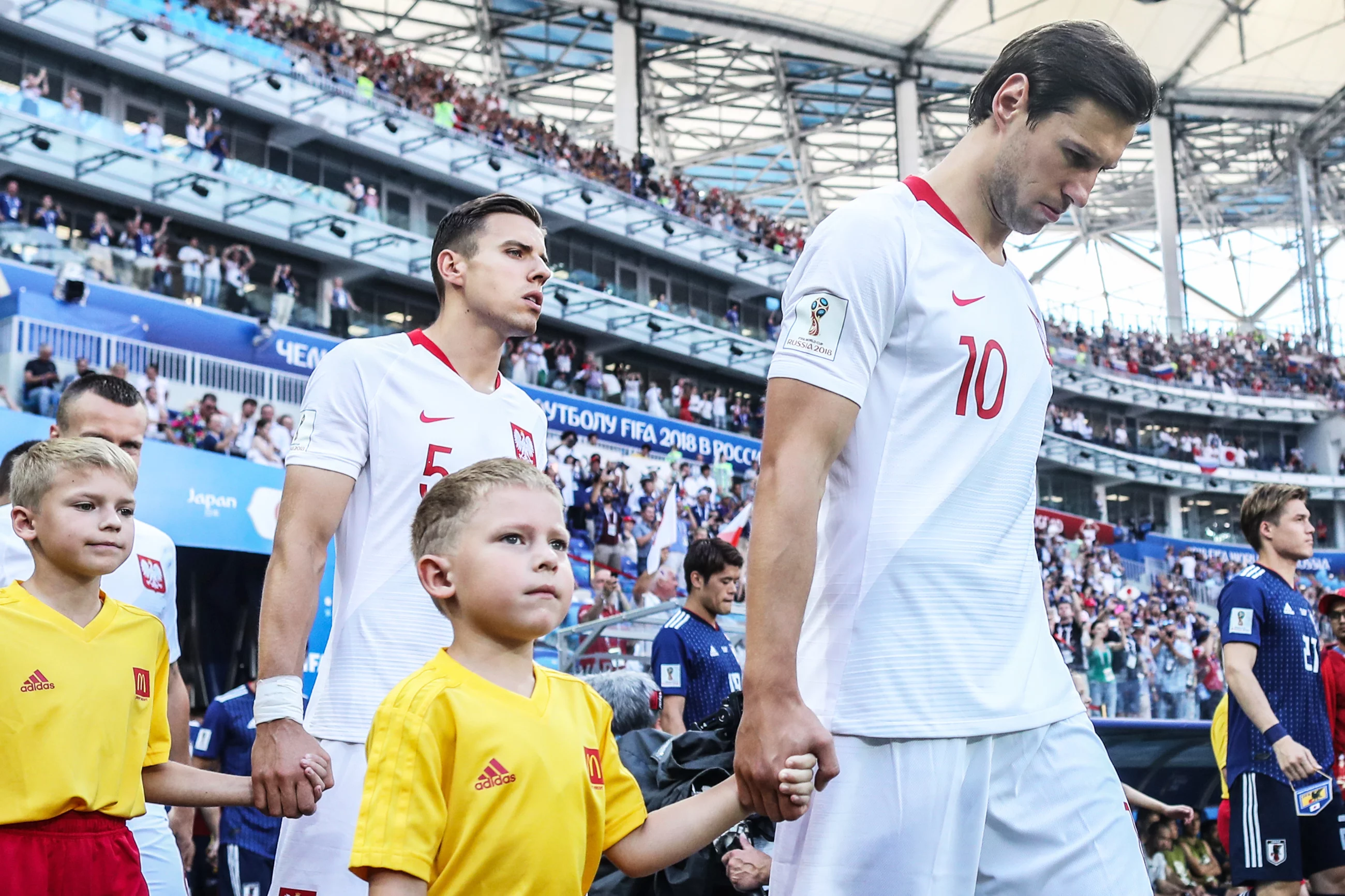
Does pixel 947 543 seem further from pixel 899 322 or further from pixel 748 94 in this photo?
pixel 748 94

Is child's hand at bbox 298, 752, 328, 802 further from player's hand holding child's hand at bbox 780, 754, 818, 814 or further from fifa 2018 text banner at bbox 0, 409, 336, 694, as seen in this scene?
fifa 2018 text banner at bbox 0, 409, 336, 694

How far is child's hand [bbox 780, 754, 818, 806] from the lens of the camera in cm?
207

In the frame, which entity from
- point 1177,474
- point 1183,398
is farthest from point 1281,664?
point 1183,398

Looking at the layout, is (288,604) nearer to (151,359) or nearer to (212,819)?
(212,819)

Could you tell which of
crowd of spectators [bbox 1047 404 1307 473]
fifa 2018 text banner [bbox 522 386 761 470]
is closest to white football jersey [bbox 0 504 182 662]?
fifa 2018 text banner [bbox 522 386 761 470]

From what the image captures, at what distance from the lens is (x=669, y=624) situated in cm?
642

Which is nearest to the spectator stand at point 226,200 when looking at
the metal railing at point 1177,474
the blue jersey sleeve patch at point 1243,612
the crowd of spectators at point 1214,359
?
the blue jersey sleeve patch at point 1243,612

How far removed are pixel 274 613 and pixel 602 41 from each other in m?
41.8

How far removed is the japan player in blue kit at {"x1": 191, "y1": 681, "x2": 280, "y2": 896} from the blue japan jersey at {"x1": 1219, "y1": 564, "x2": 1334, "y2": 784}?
15.0ft

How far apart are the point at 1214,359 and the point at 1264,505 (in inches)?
1943

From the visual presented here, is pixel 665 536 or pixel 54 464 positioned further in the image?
pixel 665 536

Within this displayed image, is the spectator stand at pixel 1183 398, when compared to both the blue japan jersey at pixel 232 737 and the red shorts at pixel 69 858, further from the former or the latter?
the red shorts at pixel 69 858

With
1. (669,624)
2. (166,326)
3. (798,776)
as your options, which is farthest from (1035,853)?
(166,326)

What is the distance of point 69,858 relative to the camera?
117 inches
